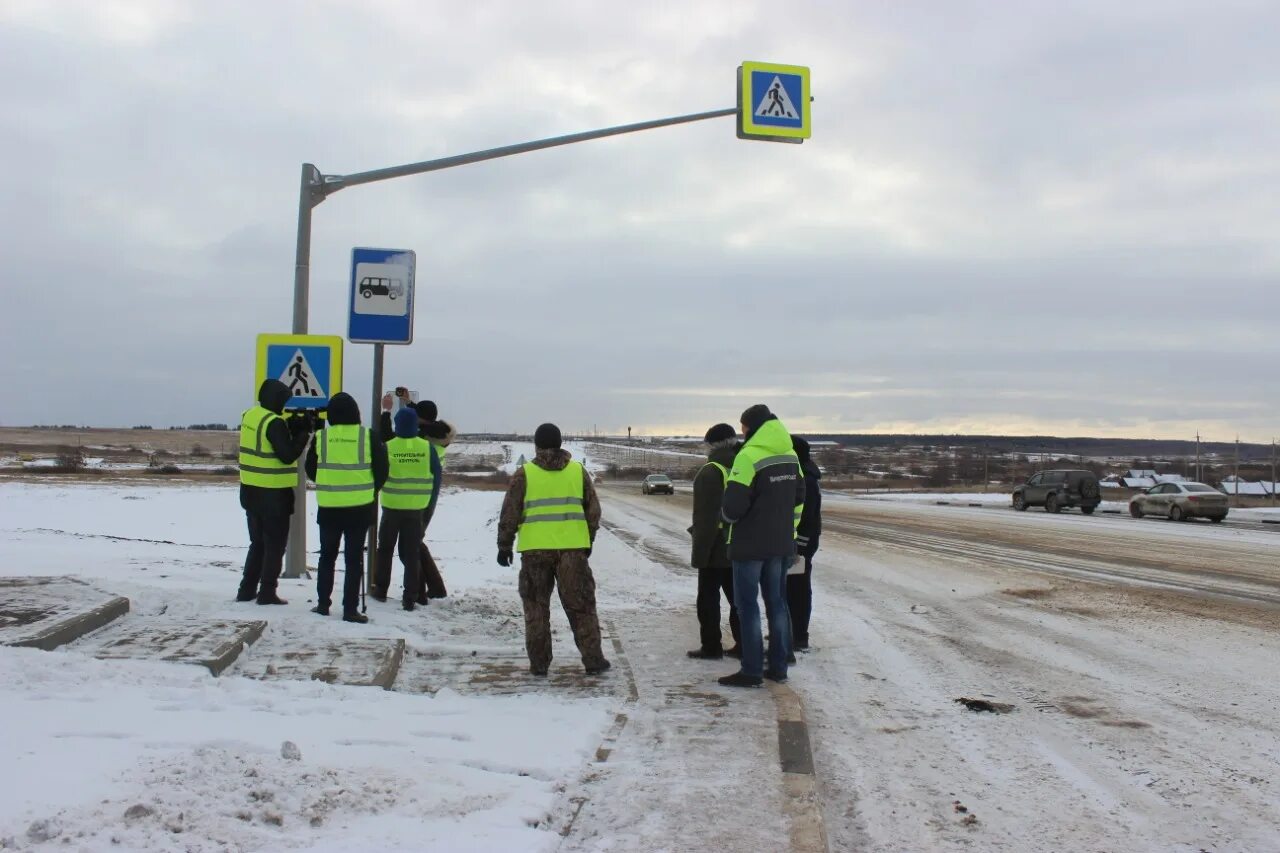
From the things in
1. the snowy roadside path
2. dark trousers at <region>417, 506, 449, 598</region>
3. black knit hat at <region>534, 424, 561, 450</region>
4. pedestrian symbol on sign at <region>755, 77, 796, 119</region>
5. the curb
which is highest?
pedestrian symbol on sign at <region>755, 77, 796, 119</region>

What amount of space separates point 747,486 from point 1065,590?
27.0ft

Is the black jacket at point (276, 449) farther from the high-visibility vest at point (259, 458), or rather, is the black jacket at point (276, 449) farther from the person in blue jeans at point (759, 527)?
the person in blue jeans at point (759, 527)

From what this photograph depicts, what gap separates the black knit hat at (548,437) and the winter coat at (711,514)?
1239mm

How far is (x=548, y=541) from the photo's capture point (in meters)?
6.72

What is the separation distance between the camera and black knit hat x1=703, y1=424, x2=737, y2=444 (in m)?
7.63

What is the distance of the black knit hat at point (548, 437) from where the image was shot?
6668mm

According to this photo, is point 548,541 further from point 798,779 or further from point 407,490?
point 798,779

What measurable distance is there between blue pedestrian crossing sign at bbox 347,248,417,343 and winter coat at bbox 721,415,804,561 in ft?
13.3

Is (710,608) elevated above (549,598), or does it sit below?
below

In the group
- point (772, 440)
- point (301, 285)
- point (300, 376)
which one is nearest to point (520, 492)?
point (772, 440)

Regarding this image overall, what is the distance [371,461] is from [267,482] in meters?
0.93

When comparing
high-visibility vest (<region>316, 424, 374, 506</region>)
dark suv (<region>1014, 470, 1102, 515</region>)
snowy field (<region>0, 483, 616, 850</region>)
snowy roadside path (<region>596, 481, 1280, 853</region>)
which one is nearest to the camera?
snowy field (<region>0, 483, 616, 850</region>)

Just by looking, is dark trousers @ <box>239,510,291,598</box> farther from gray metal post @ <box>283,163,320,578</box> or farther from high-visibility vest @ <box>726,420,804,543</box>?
high-visibility vest @ <box>726,420,804,543</box>

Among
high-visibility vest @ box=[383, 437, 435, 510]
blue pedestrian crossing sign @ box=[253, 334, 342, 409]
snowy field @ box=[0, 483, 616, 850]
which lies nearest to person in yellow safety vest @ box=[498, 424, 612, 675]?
snowy field @ box=[0, 483, 616, 850]
